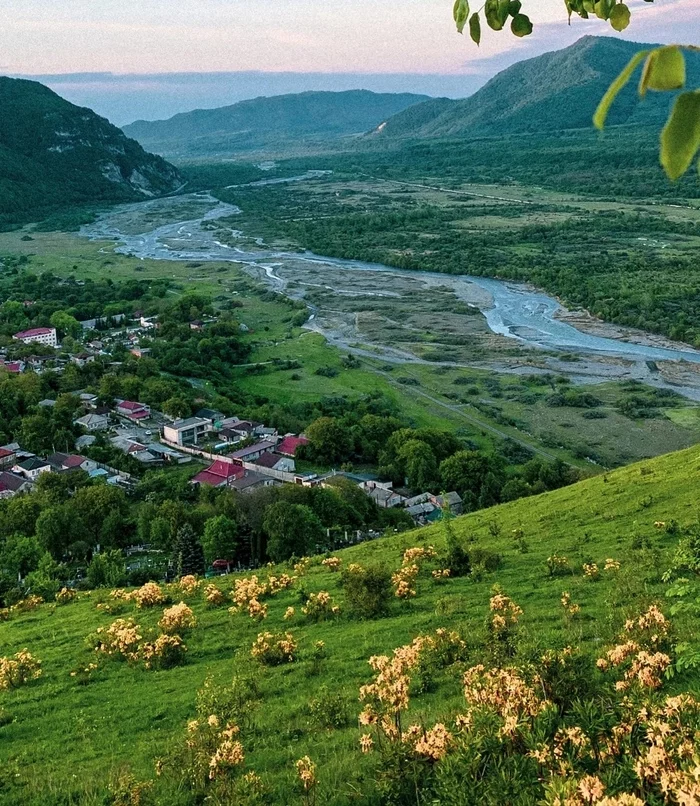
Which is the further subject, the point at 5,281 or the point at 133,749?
the point at 5,281

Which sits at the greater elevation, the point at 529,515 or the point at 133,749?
the point at 133,749

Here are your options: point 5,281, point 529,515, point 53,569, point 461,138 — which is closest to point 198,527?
point 53,569

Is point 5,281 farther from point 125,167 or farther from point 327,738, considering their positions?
point 125,167

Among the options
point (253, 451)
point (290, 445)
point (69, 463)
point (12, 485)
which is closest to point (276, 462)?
point (253, 451)

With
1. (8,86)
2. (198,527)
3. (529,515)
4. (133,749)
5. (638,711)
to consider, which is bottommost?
(198,527)

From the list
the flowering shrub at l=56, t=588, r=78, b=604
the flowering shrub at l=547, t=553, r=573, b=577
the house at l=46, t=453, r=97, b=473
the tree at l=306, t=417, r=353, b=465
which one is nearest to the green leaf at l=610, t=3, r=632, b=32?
the flowering shrub at l=547, t=553, r=573, b=577

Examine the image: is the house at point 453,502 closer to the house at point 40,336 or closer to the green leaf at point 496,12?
the green leaf at point 496,12

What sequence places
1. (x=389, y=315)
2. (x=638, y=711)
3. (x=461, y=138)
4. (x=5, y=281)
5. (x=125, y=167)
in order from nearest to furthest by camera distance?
(x=638, y=711), (x=389, y=315), (x=5, y=281), (x=125, y=167), (x=461, y=138)
